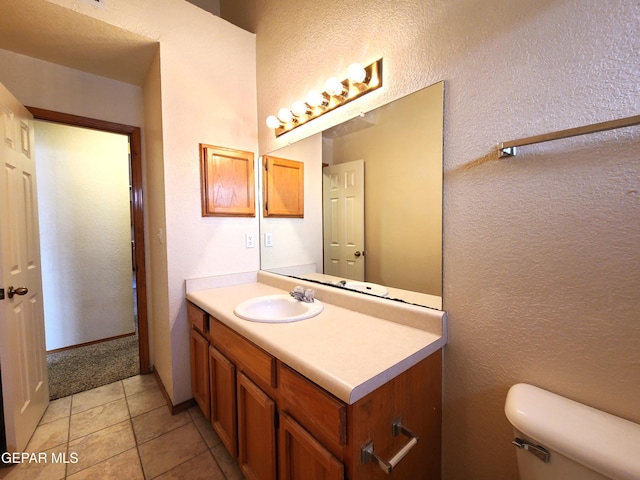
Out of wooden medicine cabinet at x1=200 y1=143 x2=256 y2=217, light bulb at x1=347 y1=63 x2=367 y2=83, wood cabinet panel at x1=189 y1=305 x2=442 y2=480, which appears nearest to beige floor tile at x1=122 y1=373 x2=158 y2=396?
wood cabinet panel at x1=189 y1=305 x2=442 y2=480

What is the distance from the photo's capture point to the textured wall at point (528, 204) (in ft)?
2.32

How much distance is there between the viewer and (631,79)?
68cm

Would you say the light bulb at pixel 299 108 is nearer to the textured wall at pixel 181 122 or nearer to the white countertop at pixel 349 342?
the textured wall at pixel 181 122

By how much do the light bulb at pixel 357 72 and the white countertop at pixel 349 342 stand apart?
1.02m

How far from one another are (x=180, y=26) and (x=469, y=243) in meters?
2.08

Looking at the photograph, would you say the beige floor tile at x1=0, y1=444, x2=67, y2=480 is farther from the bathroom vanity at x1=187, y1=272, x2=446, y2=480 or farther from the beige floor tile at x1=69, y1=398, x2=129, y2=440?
the bathroom vanity at x1=187, y1=272, x2=446, y2=480

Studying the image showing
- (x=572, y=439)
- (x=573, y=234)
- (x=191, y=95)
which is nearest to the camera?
(x=572, y=439)

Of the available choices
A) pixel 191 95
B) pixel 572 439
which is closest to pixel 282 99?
pixel 191 95

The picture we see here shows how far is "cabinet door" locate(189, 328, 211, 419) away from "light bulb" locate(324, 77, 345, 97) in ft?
4.91

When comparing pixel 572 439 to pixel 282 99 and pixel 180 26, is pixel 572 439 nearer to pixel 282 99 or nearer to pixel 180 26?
pixel 282 99

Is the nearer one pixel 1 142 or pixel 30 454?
pixel 1 142

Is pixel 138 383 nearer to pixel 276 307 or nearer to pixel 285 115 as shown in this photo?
pixel 276 307

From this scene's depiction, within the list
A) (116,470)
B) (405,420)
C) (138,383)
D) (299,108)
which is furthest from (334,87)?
(138,383)

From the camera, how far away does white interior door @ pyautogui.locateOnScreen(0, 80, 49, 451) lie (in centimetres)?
137
